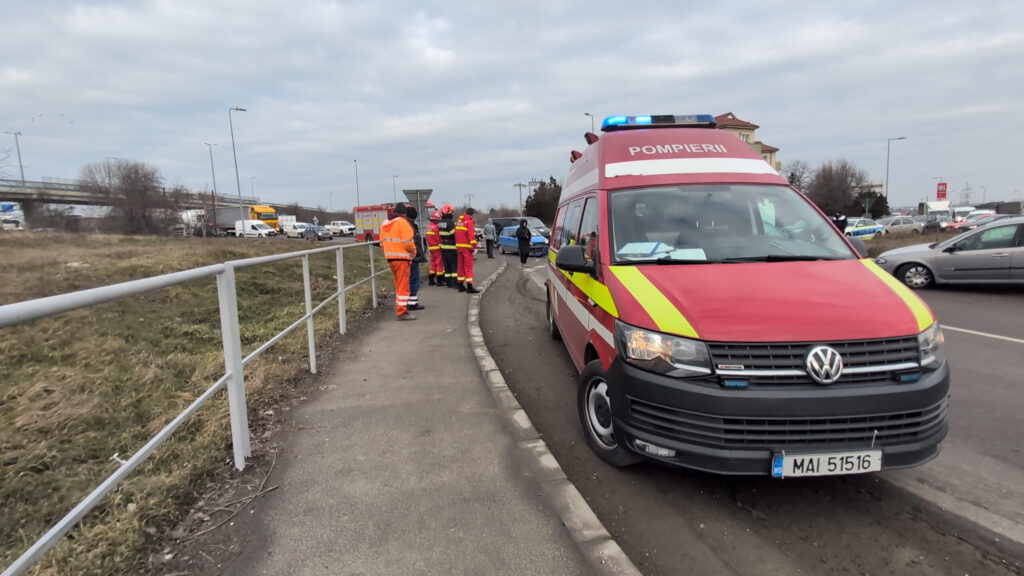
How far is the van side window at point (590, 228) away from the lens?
395 cm

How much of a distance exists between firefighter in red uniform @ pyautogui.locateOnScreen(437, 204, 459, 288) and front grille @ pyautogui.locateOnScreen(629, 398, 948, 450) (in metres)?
8.90

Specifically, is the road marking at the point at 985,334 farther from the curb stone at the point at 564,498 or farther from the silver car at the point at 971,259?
the curb stone at the point at 564,498

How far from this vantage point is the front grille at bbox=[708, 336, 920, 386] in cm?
254

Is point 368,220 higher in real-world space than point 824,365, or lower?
higher

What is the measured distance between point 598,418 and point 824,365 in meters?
1.44

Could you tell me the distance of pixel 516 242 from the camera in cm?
2389

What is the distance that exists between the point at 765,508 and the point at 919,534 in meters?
0.71

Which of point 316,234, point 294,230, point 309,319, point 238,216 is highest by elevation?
point 238,216

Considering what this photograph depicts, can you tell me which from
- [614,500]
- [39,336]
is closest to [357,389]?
[614,500]

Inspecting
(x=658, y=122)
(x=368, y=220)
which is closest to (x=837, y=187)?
(x=368, y=220)

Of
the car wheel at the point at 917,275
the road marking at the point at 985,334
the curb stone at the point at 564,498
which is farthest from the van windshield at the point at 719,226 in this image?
the car wheel at the point at 917,275

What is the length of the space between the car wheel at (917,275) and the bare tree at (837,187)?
5973 centimetres

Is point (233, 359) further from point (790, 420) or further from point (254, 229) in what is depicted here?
point (254, 229)

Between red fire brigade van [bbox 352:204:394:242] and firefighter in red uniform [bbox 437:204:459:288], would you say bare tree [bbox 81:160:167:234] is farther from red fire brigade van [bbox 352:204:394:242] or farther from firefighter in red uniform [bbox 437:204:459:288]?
firefighter in red uniform [bbox 437:204:459:288]
